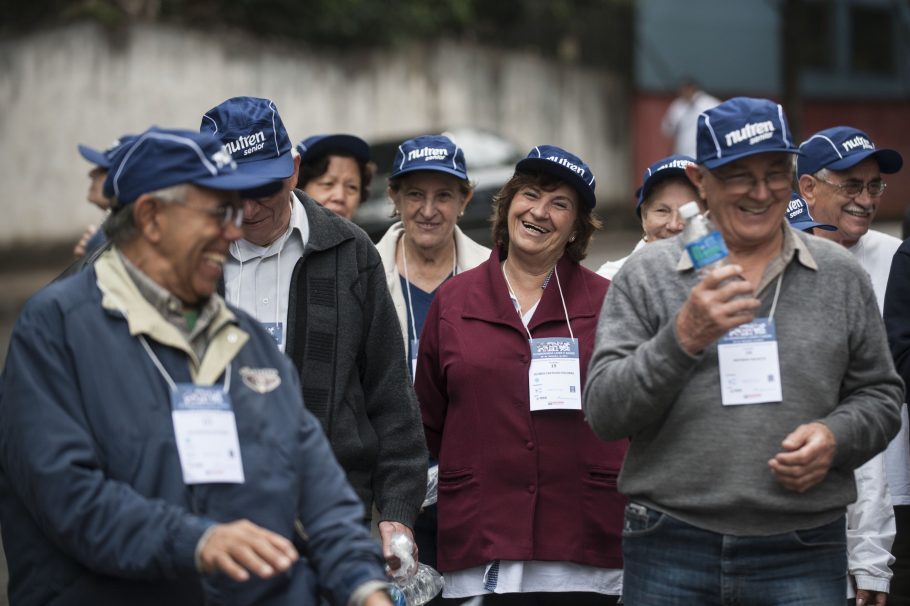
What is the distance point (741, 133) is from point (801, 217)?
2156mm

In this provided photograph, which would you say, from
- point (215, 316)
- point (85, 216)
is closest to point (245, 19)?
point (85, 216)

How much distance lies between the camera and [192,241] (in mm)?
3387

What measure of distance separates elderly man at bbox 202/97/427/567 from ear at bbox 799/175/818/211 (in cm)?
221

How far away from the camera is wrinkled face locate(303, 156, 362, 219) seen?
7.27 m

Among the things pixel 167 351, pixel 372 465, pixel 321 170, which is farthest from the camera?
pixel 321 170

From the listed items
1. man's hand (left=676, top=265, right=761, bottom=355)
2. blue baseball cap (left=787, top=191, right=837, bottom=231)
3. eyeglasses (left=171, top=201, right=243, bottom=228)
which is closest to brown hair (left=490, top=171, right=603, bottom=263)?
blue baseball cap (left=787, top=191, right=837, bottom=231)

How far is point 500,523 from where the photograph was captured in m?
5.12

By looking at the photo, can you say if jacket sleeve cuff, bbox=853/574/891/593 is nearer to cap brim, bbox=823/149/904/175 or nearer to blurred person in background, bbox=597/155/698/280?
blurred person in background, bbox=597/155/698/280

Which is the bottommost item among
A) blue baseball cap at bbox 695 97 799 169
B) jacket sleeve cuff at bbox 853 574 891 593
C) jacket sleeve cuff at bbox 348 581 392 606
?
jacket sleeve cuff at bbox 853 574 891 593

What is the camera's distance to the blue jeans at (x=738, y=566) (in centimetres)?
382

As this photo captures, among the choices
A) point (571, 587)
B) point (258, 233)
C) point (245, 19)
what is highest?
point (245, 19)

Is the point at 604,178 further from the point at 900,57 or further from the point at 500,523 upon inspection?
the point at 500,523

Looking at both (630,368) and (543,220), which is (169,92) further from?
(630,368)

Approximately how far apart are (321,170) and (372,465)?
277 cm
